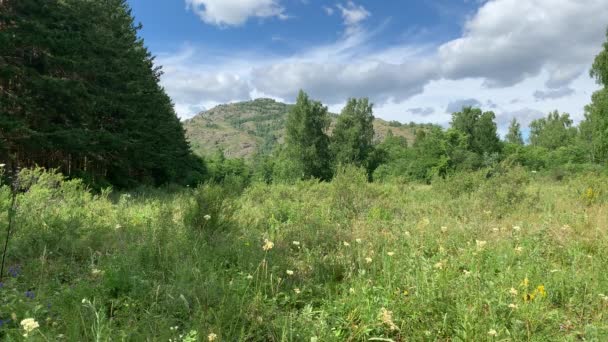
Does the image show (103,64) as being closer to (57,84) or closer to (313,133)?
(57,84)

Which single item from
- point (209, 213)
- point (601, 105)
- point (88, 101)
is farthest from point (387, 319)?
point (601, 105)

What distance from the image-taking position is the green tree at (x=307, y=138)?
4641 centimetres

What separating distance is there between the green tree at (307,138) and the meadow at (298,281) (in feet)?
132

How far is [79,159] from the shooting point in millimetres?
19391

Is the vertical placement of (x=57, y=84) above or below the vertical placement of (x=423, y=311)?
above

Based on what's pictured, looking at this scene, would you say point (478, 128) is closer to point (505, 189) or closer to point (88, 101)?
point (505, 189)

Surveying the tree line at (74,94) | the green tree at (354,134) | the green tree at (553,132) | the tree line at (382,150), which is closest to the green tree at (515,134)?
the green tree at (553,132)

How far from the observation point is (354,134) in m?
48.0

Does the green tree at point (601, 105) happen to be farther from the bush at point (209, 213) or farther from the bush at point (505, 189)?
the bush at point (209, 213)

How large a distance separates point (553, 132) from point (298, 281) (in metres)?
81.1

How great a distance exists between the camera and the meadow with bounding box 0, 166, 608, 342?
2.54 metres

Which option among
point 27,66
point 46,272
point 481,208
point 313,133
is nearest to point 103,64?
point 27,66

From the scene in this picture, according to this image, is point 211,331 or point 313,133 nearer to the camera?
point 211,331

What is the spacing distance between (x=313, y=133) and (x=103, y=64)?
104ft
